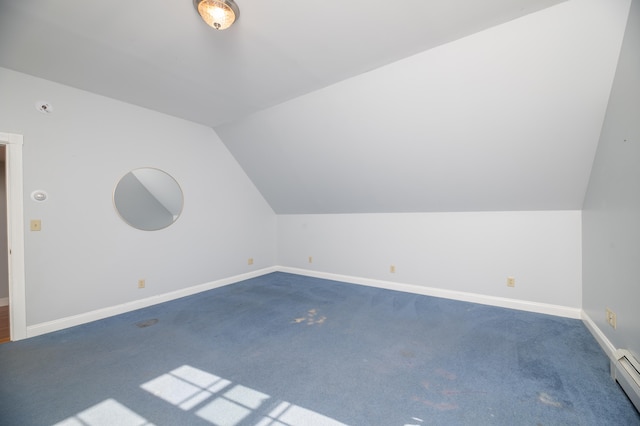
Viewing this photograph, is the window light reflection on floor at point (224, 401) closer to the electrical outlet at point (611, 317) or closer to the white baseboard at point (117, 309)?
the white baseboard at point (117, 309)

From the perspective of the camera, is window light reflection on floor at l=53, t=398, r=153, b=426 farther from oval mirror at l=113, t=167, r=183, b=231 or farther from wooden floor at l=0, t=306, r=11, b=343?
oval mirror at l=113, t=167, r=183, b=231

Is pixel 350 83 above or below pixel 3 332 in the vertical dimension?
above

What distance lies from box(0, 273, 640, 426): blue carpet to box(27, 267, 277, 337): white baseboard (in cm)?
10

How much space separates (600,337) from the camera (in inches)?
90.0

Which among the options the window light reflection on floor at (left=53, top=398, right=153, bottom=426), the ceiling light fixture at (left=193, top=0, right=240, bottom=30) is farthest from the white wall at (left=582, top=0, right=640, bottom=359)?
the window light reflection on floor at (left=53, top=398, right=153, bottom=426)

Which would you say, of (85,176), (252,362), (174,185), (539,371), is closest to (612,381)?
(539,371)

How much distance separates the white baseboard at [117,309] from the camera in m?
2.64

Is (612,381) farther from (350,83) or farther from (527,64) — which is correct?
(350,83)

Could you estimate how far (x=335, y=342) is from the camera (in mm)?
2447

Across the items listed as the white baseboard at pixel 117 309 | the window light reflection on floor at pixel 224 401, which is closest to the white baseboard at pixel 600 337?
the window light reflection on floor at pixel 224 401

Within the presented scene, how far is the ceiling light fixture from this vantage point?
1.63 metres

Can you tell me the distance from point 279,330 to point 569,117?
3.22 meters

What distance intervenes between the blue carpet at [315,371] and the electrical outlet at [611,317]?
281 mm

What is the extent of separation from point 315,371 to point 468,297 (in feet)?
8.09
